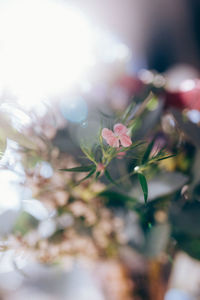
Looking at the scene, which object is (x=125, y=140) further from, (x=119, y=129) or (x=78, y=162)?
(x=78, y=162)

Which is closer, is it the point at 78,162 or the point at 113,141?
the point at 113,141

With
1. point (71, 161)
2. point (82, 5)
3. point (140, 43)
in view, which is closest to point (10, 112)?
point (71, 161)

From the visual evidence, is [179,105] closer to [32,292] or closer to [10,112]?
[10,112]

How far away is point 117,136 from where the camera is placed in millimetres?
220

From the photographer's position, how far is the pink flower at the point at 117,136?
0.72 feet

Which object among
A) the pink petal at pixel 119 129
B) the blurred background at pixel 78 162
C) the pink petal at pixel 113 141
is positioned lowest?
the blurred background at pixel 78 162

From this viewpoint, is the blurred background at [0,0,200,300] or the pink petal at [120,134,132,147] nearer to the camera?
the pink petal at [120,134,132,147]

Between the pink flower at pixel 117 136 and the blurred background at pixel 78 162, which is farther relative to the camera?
the blurred background at pixel 78 162

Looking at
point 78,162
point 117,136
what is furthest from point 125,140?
point 78,162

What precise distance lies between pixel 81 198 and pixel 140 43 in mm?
1261

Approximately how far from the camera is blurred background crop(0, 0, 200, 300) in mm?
329

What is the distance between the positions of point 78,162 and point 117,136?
12cm

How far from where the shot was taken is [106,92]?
0.49 m

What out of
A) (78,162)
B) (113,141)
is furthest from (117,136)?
(78,162)
